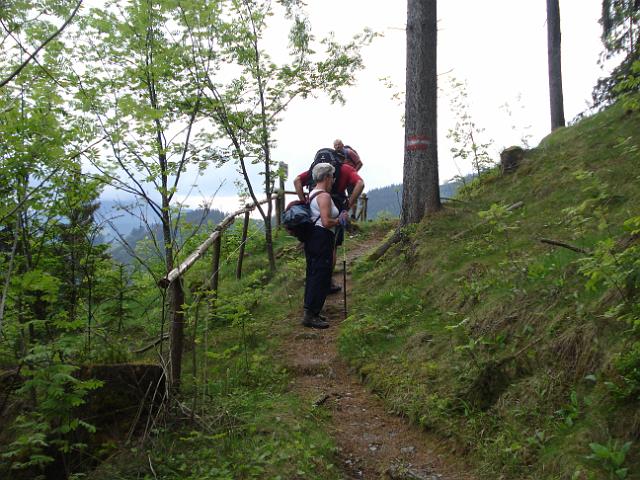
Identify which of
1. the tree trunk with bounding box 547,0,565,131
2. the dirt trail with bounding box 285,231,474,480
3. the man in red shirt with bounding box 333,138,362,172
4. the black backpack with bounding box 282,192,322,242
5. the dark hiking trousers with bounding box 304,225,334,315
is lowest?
the dirt trail with bounding box 285,231,474,480

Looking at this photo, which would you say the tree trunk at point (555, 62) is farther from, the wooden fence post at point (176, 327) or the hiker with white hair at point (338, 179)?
the wooden fence post at point (176, 327)

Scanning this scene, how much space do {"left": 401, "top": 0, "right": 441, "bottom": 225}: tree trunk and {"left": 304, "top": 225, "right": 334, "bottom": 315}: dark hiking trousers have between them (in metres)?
2.03

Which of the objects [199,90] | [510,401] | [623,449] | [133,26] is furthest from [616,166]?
[133,26]

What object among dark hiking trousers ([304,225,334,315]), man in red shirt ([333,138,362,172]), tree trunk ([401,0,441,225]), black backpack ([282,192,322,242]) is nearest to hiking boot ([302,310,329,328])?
dark hiking trousers ([304,225,334,315])

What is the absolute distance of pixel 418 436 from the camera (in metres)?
4.07

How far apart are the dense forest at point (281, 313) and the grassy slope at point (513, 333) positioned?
2cm

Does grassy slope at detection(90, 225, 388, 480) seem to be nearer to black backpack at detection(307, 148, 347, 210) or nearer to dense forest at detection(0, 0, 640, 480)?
dense forest at detection(0, 0, 640, 480)

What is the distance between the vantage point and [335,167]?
7180mm

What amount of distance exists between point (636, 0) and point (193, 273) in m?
7.70

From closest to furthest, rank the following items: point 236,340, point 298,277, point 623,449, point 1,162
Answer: point 623,449, point 1,162, point 236,340, point 298,277

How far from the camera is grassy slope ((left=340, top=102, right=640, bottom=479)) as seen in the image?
125 inches

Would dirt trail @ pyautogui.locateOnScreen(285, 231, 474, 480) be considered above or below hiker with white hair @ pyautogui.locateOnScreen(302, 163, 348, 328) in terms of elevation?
below

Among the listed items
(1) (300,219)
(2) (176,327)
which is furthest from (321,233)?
(2) (176,327)

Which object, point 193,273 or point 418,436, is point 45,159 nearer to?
point 418,436
